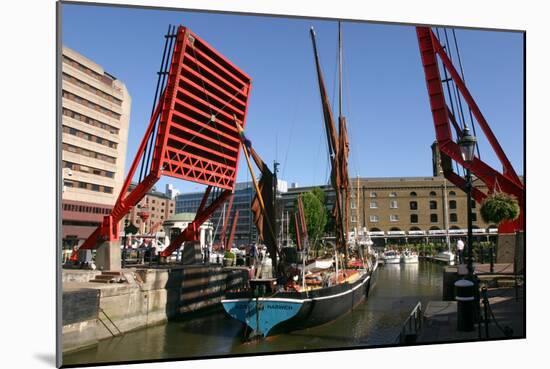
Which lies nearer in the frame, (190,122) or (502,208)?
(502,208)

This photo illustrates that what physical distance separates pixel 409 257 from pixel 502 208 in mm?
29718

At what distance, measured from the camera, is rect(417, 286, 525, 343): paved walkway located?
8.38 meters

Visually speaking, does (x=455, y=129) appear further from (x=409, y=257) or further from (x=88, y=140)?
(x=409, y=257)

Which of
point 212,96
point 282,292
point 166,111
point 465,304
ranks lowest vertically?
point 282,292

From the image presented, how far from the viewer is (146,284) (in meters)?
13.9

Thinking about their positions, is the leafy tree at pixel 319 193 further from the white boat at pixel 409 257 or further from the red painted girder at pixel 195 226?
the white boat at pixel 409 257

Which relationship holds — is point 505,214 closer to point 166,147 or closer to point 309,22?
point 309,22

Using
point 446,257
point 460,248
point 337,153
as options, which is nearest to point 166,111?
point 337,153

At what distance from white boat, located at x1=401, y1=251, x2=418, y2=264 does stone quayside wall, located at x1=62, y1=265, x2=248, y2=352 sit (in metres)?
21.5

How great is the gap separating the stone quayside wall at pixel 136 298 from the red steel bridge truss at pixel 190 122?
1.94 metres

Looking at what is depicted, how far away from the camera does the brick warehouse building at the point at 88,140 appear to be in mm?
10291

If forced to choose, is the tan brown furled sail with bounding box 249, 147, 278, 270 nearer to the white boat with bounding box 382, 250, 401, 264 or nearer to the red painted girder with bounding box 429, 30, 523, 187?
the red painted girder with bounding box 429, 30, 523, 187

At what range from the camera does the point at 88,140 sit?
48.3ft

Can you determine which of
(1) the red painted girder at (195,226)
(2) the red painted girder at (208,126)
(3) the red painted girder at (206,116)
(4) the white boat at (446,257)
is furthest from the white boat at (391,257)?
(3) the red painted girder at (206,116)
